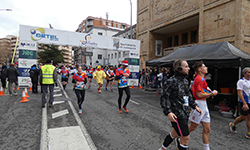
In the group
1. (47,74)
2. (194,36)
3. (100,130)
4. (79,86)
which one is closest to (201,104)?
(100,130)

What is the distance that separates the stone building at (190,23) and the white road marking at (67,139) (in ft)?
44.5

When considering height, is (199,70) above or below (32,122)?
above

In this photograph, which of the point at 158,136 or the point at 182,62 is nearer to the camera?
the point at 182,62

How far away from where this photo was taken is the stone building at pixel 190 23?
12.2 meters

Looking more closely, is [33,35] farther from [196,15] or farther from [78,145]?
[196,15]

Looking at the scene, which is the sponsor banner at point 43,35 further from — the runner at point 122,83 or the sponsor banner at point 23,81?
the runner at point 122,83

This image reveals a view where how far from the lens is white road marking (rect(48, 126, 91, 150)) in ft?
11.0

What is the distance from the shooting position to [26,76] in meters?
12.2

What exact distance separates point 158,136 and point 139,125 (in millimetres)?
899

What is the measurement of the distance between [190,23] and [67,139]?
1975 centimetres

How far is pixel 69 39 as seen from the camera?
13.2m

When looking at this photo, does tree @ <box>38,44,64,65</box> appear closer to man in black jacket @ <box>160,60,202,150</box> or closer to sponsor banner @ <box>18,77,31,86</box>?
sponsor banner @ <box>18,77,31,86</box>

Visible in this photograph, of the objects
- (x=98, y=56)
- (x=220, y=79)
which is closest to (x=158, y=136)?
(x=220, y=79)

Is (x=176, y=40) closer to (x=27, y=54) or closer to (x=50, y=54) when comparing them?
(x=27, y=54)
